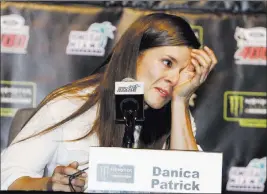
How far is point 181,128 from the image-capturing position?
2.15 m

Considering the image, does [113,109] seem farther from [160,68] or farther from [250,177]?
[250,177]

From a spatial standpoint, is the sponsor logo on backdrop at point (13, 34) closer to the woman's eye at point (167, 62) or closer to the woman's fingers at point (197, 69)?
the woman's eye at point (167, 62)

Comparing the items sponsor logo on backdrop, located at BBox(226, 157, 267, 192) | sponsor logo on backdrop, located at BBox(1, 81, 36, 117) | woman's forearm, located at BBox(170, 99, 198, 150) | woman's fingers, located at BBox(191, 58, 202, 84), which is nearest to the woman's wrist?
woman's forearm, located at BBox(170, 99, 198, 150)

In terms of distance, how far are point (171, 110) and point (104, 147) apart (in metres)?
0.38

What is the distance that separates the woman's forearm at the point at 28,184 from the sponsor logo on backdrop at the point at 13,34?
0.62 meters

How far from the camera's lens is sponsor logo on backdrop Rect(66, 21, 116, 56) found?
85.3 inches

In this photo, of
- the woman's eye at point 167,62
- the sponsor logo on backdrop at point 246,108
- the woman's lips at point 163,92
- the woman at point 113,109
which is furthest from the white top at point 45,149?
the sponsor logo on backdrop at point 246,108

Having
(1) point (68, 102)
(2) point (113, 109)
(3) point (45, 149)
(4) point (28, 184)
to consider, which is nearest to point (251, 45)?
(2) point (113, 109)

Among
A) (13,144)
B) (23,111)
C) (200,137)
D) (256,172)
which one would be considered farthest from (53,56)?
(256,172)

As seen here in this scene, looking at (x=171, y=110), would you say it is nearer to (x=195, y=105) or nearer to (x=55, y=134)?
(x=195, y=105)

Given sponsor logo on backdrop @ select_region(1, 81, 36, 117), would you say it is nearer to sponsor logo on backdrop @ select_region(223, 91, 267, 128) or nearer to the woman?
the woman

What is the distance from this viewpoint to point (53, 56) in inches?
85.0

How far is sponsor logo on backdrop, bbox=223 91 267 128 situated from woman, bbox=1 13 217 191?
0.18 m

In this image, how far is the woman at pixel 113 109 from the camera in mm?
2127
